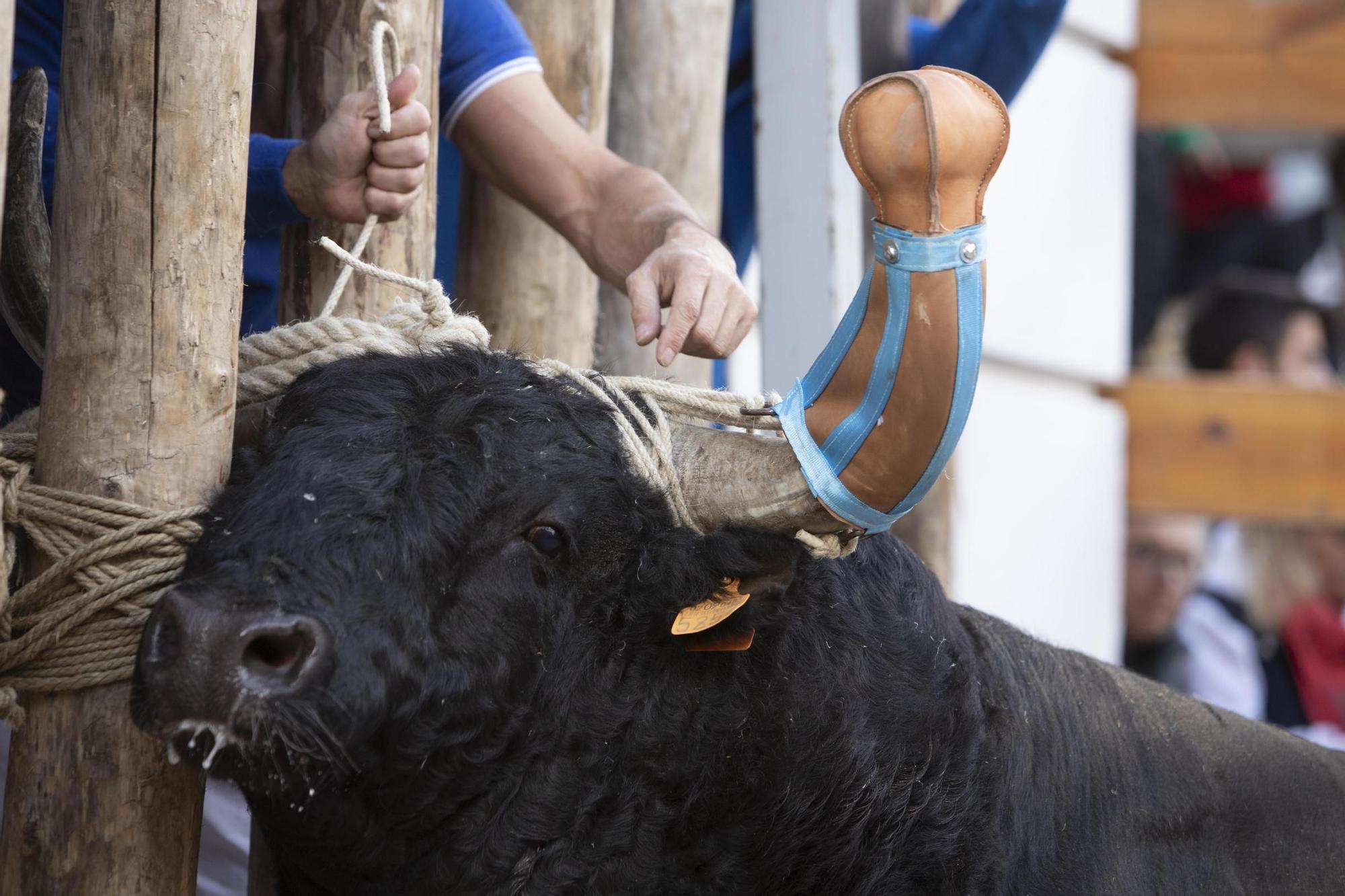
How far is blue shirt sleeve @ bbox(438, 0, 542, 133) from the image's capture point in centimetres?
336

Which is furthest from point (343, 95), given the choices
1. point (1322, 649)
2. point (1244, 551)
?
point (1244, 551)

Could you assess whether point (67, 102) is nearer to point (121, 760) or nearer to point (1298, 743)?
point (121, 760)

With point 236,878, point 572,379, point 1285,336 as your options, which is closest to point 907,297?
point 572,379

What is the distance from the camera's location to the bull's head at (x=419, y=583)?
202 cm

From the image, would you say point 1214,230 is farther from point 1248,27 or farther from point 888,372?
point 888,372

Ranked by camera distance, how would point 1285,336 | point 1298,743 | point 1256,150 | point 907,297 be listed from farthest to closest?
point 1256,150 < point 1285,336 < point 1298,743 < point 907,297

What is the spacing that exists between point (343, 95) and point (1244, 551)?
5.96 meters

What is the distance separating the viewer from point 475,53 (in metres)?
3.37

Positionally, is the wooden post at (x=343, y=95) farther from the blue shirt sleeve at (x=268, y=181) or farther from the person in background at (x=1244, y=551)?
the person in background at (x=1244, y=551)

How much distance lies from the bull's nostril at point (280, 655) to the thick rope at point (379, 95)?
0.73 m

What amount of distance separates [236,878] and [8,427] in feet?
5.47

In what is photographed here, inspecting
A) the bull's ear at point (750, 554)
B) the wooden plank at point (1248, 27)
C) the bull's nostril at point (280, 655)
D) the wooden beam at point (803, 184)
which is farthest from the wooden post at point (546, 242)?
the wooden plank at point (1248, 27)

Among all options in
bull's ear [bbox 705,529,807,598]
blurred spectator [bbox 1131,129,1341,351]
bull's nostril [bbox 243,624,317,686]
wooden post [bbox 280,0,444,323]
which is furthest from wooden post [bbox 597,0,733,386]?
blurred spectator [bbox 1131,129,1341,351]

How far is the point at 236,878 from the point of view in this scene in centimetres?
367
